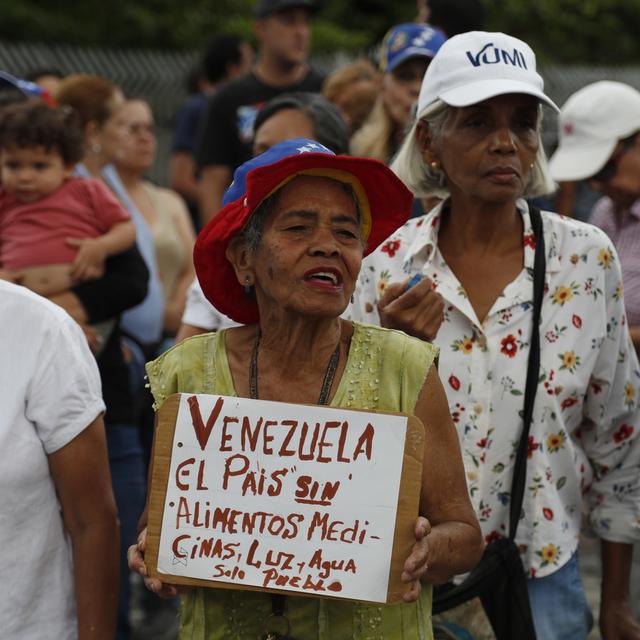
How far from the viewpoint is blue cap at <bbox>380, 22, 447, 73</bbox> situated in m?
5.80

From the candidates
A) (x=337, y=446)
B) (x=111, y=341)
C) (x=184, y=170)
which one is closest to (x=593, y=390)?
(x=337, y=446)

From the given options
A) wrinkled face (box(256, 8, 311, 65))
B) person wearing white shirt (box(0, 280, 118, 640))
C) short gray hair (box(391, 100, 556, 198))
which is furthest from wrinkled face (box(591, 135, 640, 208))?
person wearing white shirt (box(0, 280, 118, 640))

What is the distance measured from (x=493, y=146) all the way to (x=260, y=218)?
84cm

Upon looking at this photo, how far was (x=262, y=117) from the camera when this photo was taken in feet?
16.1

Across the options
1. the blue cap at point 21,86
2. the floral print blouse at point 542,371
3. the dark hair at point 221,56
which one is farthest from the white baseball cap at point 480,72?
the dark hair at point 221,56

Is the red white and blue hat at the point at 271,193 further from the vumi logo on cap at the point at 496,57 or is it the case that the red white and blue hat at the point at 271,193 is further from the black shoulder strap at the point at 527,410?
A: the vumi logo on cap at the point at 496,57

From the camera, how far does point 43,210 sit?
5012 millimetres

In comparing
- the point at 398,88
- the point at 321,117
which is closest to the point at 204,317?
the point at 321,117

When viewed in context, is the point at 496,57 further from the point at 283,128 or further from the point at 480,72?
the point at 283,128

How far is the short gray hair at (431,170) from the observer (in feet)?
12.5

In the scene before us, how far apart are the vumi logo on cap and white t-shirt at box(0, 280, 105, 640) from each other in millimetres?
1281

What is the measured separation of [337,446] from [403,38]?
337cm

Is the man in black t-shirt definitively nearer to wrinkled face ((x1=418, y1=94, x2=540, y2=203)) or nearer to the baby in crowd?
the baby in crowd

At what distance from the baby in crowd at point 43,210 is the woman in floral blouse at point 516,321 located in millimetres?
1595
